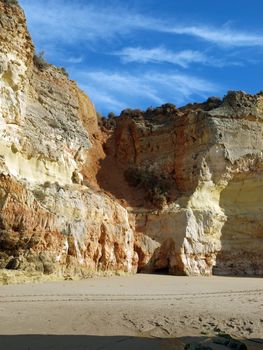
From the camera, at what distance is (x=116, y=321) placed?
7574 mm

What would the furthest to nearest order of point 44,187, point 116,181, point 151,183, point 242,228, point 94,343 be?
point 116,181, point 151,183, point 242,228, point 44,187, point 94,343

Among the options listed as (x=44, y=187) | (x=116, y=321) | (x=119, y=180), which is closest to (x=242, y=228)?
(x=119, y=180)

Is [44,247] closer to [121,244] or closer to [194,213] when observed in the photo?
[121,244]

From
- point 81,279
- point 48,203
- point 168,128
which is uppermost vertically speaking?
point 168,128

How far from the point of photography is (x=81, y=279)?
56.3ft

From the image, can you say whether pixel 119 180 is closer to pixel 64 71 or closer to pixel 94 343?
pixel 64 71

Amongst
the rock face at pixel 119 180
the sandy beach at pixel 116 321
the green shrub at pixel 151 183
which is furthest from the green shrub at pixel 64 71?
the sandy beach at pixel 116 321

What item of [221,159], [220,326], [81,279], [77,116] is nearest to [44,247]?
[81,279]

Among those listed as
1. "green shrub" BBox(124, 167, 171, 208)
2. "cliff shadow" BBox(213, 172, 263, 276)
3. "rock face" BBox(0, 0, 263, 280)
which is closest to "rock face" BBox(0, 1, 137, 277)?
"rock face" BBox(0, 0, 263, 280)

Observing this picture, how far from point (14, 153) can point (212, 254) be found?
12.1 m

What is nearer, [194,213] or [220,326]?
[220,326]

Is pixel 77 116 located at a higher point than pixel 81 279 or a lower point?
higher

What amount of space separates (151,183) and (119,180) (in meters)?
2.34

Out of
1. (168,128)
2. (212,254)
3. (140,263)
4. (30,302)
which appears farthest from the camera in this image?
(168,128)
